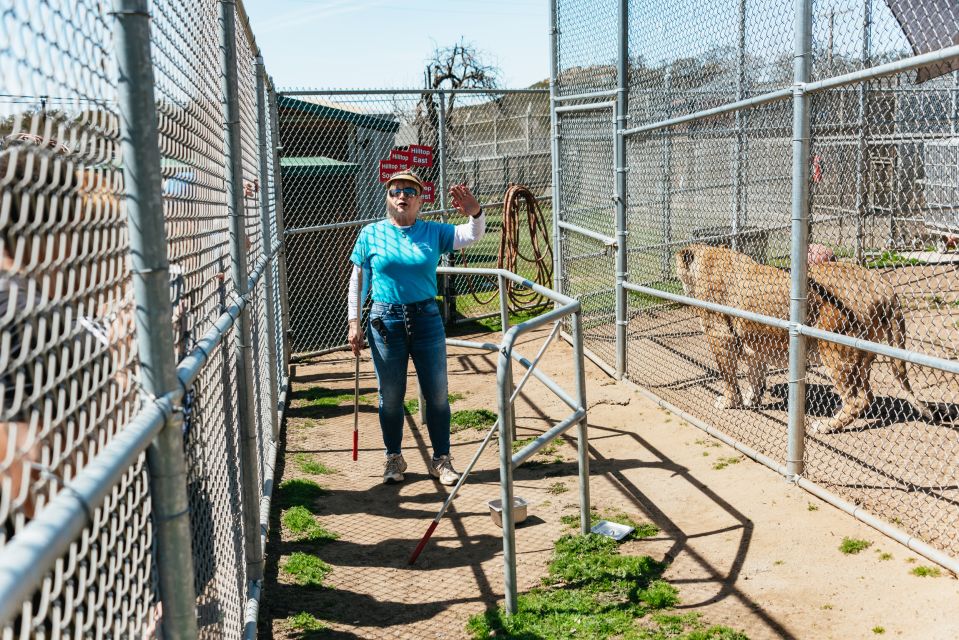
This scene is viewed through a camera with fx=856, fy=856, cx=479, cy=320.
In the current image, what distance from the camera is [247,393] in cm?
381

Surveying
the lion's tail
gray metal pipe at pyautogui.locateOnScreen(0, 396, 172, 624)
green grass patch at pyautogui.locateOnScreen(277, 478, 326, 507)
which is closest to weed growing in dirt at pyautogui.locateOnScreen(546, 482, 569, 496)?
green grass patch at pyautogui.locateOnScreen(277, 478, 326, 507)

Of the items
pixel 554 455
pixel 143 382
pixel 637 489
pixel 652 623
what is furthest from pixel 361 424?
pixel 143 382

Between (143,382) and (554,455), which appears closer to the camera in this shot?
(143,382)

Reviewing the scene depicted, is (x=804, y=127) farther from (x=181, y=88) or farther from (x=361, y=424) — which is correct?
(x=361, y=424)

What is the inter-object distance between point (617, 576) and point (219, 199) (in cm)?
268

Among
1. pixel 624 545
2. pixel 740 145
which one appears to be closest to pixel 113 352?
pixel 624 545

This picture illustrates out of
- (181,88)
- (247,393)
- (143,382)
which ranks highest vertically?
(181,88)

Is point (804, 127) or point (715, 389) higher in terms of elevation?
point (804, 127)

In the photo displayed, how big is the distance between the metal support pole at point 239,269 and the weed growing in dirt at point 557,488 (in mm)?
2274

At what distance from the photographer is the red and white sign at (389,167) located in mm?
10695

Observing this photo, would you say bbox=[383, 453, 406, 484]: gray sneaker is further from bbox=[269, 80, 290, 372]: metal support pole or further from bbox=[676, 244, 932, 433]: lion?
bbox=[269, 80, 290, 372]: metal support pole

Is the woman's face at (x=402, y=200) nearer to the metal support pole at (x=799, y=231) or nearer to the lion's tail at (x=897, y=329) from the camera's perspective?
the metal support pole at (x=799, y=231)

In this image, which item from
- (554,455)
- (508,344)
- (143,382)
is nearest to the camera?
(143,382)

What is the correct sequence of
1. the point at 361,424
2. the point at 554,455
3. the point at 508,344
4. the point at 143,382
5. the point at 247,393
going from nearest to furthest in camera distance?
the point at 143,382 < the point at 247,393 < the point at 508,344 < the point at 554,455 < the point at 361,424
